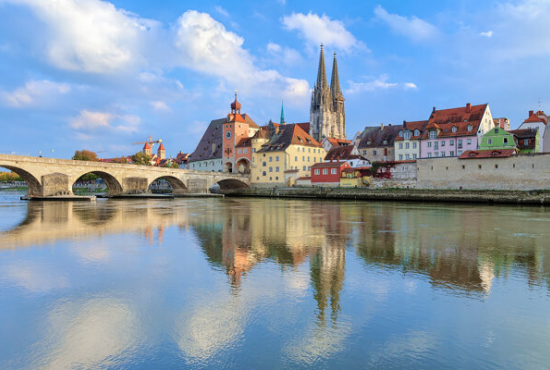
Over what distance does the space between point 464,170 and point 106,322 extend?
45799 mm

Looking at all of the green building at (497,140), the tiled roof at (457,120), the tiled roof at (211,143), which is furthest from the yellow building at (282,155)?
the green building at (497,140)

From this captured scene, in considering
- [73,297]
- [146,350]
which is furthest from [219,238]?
[146,350]

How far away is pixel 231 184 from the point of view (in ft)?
225

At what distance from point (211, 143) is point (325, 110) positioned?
99.8ft

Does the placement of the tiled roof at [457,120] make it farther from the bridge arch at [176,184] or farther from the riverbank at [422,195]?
the bridge arch at [176,184]

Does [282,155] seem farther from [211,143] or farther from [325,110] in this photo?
[325,110]

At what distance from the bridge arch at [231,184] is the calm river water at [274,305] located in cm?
5299

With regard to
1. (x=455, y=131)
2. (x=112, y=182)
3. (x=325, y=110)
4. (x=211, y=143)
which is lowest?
(x=112, y=182)

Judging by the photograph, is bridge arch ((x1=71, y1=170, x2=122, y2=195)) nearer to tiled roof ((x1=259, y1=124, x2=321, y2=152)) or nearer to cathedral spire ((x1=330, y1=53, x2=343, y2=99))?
tiled roof ((x1=259, y1=124, x2=321, y2=152))

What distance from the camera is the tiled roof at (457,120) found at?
165ft

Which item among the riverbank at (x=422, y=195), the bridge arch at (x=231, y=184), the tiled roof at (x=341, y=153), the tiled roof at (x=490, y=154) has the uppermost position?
the tiled roof at (x=341, y=153)

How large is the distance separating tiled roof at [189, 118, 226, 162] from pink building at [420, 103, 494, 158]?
127 ft

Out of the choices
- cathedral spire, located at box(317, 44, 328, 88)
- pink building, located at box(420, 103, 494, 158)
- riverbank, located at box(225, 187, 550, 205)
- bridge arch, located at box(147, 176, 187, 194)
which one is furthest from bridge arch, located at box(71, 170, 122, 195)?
cathedral spire, located at box(317, 44, 328, 88)

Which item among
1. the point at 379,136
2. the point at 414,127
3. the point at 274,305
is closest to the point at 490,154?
the point at 414,127
